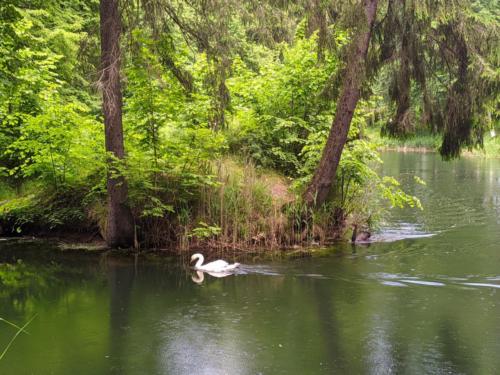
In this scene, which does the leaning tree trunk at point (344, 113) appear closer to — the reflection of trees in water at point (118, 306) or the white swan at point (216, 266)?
the white swan at point (216, 266)

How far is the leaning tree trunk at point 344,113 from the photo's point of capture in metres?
11.3

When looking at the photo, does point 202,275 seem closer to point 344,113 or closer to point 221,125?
point 221,125

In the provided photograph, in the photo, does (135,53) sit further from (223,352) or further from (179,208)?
(223,352)

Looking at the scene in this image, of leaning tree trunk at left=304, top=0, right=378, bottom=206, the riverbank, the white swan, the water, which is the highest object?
leaning tree trunk at left=304, top=0, right=378, bottom=206

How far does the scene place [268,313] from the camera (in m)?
8.17

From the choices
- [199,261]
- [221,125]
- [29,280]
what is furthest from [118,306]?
[221,125]

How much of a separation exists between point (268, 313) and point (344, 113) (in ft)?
16.3

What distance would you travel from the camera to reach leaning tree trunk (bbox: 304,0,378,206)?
11.3 metres

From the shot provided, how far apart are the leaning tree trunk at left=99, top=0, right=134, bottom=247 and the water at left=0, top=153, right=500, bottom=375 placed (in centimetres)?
83

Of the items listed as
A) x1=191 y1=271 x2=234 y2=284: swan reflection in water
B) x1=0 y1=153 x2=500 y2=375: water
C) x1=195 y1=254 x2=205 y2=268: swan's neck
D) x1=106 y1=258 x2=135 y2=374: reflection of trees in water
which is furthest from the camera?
x1=195 y1=254 x2=205 y2=268: swan's neck

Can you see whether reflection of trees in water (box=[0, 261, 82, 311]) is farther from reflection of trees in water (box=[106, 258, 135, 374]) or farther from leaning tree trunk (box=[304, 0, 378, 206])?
leaning tree trunk (box=[304, 0, 378, 206])

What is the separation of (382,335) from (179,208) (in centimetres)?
576

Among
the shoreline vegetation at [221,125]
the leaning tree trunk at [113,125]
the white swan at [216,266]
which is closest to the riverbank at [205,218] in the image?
the shoreline vegetation at [221,125]

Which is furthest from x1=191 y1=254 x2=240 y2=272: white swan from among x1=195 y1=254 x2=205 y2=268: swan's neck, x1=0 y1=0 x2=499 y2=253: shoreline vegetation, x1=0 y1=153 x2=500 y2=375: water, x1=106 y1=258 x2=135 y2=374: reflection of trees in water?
x1=0 y1=0 x2=499 y2=253: shoreline vegetation
